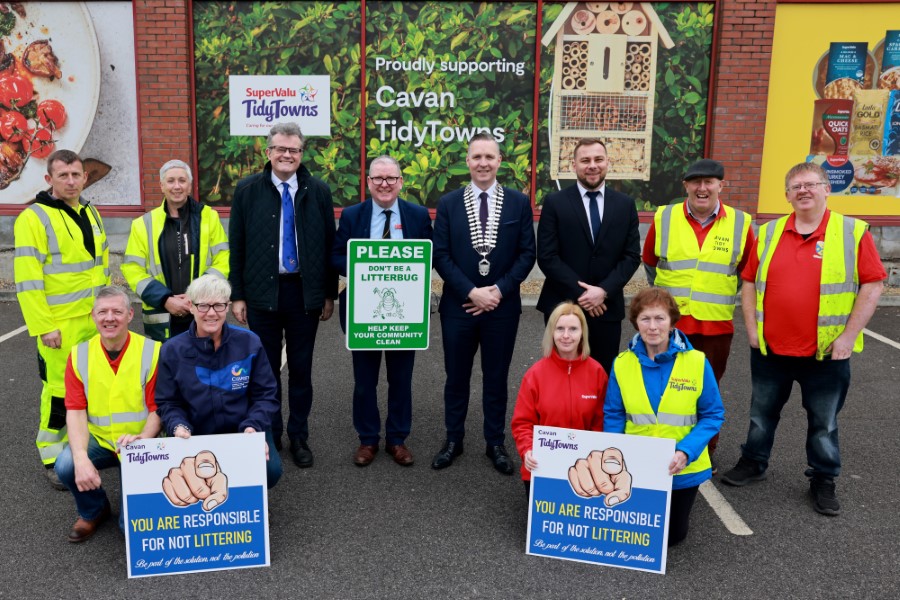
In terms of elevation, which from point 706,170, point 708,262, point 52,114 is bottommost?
point 708,262

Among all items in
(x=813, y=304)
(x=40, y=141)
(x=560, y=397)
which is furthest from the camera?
(x=40, y=141)

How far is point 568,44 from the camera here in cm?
1041

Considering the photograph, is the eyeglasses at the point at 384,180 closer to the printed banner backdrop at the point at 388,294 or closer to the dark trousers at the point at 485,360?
the printed banner backdrop at the point at 388,294

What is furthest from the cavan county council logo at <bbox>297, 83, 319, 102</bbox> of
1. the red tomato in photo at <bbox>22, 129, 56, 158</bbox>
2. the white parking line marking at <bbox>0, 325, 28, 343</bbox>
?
the white parking line marking at <bbox>0, 325, 28, 343</bbox>

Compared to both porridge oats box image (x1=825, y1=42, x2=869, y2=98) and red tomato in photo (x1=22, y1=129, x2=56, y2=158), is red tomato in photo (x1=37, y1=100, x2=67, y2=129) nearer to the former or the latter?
red tomato in photo (x1=22, y1=129, x2=56, y2=158)

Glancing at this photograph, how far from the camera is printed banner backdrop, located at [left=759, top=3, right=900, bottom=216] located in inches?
406

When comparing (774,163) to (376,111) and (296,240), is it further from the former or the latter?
(296,240)

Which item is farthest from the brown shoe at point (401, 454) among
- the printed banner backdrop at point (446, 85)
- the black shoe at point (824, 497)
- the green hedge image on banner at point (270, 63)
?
the green hedge image on banner at point (270, 63)

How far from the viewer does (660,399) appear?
13.0ft

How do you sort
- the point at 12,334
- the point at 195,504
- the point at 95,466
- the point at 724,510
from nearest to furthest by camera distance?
1. the point at 195,504
2. the point at 95,466
3. the point at 724,510
4. the point at 12,334

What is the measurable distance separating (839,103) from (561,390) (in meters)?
8.49

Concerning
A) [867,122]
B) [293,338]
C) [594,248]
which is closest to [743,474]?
[594,248]

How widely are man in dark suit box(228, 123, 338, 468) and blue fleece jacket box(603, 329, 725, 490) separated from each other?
6.79 feet

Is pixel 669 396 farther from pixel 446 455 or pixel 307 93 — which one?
pixel 307 93
